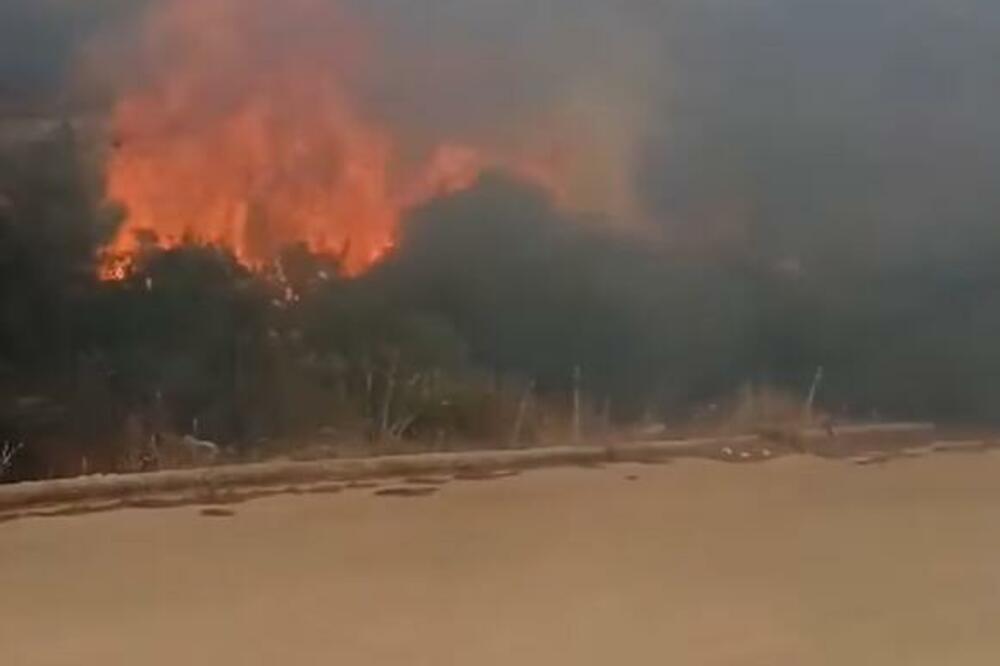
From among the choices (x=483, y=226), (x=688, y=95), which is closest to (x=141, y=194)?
(x=483, y=226)

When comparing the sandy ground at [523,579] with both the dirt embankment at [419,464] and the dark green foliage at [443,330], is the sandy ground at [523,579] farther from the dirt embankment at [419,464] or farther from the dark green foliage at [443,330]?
the dark green foliage at [443,330]

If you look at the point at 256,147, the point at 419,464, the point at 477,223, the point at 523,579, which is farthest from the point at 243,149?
the point at 523,579

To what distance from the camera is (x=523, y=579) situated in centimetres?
354

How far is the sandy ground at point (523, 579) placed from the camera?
122 inches

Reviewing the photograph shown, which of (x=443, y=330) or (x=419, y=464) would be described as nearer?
(x=419, y=464)

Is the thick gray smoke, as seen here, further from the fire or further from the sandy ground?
the sandy ground

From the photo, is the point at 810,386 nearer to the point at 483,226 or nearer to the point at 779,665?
the point at 483,226

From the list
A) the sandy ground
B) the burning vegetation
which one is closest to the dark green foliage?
the burning vegetation

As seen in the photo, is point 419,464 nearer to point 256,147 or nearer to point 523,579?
point 523,579

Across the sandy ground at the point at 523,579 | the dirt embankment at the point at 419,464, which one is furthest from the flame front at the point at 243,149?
the sandy ground at the point at 523,579

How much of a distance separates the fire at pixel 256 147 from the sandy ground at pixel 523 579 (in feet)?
3.11

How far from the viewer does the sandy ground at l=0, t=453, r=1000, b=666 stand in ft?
10.1

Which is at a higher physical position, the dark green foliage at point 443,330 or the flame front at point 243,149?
the flame front at point 243,149

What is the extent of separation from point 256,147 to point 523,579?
1797 millimetres
